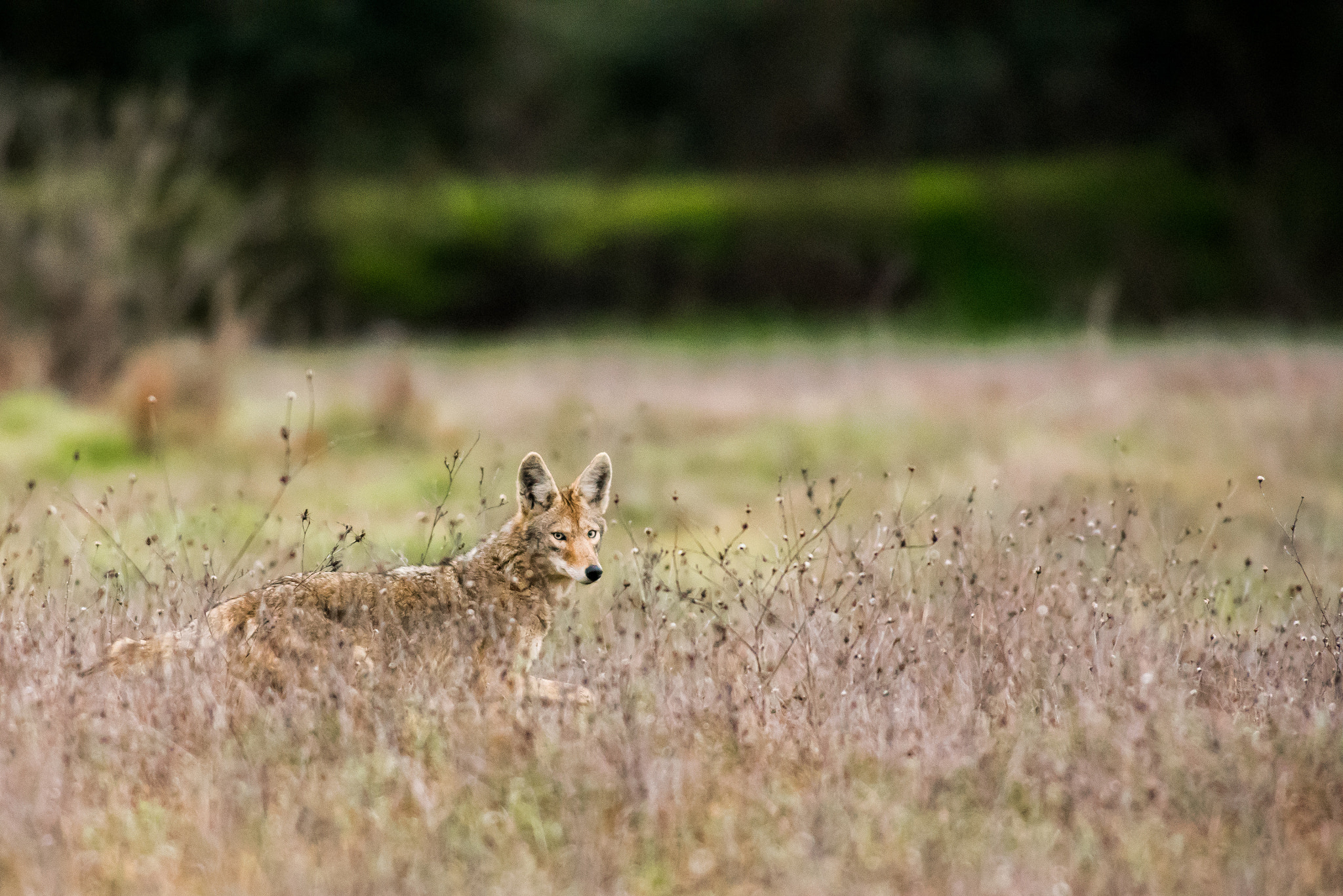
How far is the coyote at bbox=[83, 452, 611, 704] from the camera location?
15.2 feet

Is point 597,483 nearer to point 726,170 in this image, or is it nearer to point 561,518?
point 561,518

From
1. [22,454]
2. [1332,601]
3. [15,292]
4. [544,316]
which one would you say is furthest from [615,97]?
[1332,601]

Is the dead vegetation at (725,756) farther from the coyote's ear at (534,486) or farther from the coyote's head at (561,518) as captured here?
the coyote's ear at (534,486)

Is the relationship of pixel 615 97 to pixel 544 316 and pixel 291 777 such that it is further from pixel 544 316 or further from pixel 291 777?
pixel 291 777

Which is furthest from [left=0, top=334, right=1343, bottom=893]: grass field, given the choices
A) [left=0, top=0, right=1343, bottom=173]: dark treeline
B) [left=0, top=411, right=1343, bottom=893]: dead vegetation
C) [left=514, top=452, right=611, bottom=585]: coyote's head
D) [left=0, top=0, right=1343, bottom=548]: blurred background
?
[left=0, top=0, right=1343, bottom=173]: dark treeline

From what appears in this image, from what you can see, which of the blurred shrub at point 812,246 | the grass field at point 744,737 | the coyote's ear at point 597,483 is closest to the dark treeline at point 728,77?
the blurred shrub at point 812,246

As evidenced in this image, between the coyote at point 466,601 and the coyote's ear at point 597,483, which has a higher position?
the coyote's ear at point 597,483

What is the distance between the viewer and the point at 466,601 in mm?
5137

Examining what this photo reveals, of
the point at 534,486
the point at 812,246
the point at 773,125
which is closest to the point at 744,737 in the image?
the point at 534,486

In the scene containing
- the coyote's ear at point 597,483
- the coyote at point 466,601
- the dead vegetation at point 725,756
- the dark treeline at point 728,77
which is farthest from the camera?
the dark treeline at point 728,77

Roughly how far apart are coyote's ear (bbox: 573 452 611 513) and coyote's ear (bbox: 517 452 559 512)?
0.12 meters

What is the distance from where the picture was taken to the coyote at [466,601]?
4641mm

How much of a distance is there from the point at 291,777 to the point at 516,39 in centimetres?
2923

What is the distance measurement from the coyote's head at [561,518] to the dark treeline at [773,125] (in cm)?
2224
